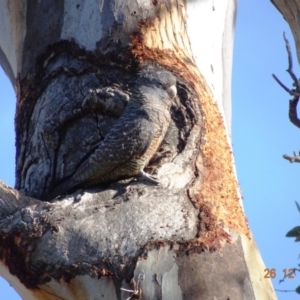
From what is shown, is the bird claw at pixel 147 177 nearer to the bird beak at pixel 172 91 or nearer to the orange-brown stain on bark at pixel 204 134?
the orange-brown stain on bark at pixel 204 134

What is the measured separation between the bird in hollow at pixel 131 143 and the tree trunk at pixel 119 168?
0.04ft

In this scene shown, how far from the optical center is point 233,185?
174 centimetres

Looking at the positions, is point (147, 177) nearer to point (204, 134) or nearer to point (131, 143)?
point (131, 143)

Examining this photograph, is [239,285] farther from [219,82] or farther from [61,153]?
[219,82]

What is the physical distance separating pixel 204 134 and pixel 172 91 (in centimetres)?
13

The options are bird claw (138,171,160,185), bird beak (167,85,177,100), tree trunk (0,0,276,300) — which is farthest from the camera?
bird beak (167,85,177,100)

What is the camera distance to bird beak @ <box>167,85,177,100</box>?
173 centimetres

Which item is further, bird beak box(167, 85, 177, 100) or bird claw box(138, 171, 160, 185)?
bird beak box(167, 85, 177, 100)

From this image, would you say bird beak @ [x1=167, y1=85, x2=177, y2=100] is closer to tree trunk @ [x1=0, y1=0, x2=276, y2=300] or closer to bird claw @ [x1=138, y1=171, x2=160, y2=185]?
tree trunk @ [x1=0, y1=0, x2=276, y2=300]

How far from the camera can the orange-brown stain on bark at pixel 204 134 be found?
5.19ft

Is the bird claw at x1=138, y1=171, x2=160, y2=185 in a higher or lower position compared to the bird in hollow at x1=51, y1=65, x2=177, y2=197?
lower

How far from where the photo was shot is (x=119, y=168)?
5.40 ft

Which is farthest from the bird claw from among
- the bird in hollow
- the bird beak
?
the bird beak

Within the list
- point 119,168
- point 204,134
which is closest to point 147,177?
point 119,168
